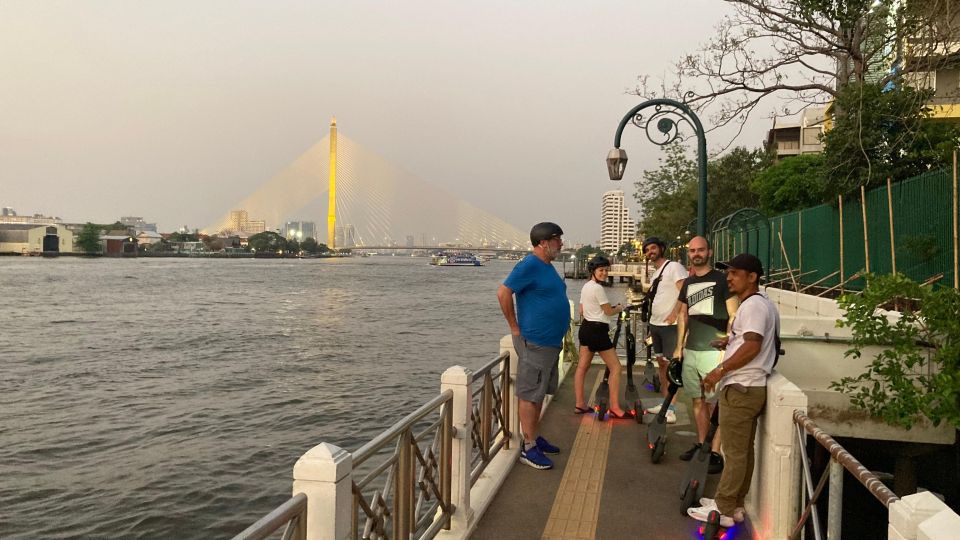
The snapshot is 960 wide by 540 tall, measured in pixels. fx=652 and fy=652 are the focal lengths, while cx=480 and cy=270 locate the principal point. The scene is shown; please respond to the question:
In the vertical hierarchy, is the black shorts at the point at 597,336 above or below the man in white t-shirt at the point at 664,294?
below

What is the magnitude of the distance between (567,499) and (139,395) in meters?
16.5

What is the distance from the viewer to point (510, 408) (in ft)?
20.9

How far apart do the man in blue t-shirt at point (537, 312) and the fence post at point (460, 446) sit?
2.92 ft

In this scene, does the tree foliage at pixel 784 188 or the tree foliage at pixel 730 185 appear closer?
the tree foliage at pixel 784 188

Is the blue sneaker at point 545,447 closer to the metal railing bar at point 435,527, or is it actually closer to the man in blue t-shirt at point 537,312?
the man in blue t-shirt at point 537,312

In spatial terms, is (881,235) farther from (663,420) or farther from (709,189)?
(709,189)

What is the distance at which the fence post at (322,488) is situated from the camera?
262 centimetres

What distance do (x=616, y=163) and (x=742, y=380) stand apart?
602 centimetres

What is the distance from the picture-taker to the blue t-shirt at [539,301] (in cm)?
532

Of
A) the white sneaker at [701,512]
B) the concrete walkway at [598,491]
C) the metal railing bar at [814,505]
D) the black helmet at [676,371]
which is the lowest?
the concrete walkway at [598,491]

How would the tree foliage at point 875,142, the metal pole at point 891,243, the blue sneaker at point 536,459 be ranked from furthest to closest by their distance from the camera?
1. the tree foliage at point 875,142
2. the metal pole at point 891,243
3. the blue sneaker at point 536,459

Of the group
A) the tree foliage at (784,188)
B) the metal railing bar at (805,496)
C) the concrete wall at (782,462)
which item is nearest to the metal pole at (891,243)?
the concrete wall at (782,462)

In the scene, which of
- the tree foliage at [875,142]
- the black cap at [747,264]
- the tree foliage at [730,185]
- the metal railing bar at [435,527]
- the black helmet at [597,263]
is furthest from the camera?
the tree foliage at [730,185]

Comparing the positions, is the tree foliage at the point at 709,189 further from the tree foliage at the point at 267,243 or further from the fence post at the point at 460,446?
the tree foliage at the point at 267,243
